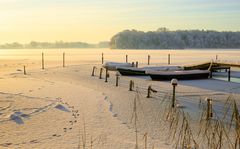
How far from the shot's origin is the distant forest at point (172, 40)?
5399 inches

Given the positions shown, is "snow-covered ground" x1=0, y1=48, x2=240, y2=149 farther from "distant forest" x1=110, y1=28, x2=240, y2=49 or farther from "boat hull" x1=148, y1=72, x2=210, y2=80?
"distant forest" x1=110, y1=28, x2=240, y2=49

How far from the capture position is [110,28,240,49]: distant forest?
137125 mm

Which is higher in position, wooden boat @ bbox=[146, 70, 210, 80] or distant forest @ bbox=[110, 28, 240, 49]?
distant forest @ bbox=[110, 28, 240, 49]

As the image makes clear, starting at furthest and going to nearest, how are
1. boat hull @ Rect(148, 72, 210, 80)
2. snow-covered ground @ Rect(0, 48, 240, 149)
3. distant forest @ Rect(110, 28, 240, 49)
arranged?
distant forest @ Rect(110, 28, 240, 49) < boat hull @ Rect(148, 72, 210, 80) < snow-covered ground @ Rect(0, 48, 240, 149)

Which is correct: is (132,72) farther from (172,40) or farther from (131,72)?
(172,40)

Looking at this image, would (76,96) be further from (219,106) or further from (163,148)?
(163,148)

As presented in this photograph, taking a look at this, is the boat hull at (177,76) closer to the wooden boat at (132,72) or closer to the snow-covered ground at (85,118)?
the wooden boat at (132,72)

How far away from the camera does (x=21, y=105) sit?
548 inches

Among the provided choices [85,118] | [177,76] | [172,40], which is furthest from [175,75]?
[172,40]

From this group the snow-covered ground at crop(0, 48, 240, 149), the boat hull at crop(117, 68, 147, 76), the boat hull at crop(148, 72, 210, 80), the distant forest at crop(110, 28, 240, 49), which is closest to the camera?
the snow-covered ground at crop(0, 48, 240, 149)

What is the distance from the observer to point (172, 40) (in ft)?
452

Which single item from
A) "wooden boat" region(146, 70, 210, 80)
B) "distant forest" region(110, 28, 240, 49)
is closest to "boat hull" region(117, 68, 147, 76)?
"wooden boat" region(146, 70, 210, 80)

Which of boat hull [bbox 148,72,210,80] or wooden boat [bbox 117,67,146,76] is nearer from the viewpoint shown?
boat hull [bbox 148,72,210,80]

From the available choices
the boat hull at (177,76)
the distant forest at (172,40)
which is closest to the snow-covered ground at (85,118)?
the boat hull at (177,76)
